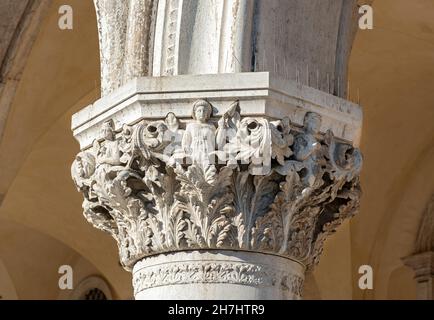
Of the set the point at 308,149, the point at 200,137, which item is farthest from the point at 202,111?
the point at 308,149

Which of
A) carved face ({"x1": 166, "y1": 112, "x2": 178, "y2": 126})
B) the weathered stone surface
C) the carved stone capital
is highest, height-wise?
carved face ({"x1": 166, "y1": 112, "x2": 178, "y2": 126})

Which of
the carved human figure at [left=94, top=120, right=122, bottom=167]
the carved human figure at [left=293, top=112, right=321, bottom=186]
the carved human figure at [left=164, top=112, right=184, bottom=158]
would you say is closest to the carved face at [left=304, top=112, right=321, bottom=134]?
the carved human figure at [left=293, top=112, right=321, bottom=186]

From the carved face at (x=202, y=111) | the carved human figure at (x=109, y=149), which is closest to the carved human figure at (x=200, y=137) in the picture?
the carved face at (x=202, y=111)

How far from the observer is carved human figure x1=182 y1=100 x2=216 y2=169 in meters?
4.88

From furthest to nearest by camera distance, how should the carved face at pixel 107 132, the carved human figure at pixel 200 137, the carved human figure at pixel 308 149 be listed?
the carved face at pixel 107 132 → the carved human figure at pixel 308 149 → the carved human figure at pixel 200 137

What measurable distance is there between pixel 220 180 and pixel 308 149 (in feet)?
1.08

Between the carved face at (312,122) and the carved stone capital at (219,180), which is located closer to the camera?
the carved stone capital at (219,180)

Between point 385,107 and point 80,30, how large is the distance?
8.44 feet

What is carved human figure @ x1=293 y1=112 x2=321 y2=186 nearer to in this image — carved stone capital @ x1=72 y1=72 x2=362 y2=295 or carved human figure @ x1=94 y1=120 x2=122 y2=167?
carved stone capital @ x1=72 y1=72 x2=362 y2=295

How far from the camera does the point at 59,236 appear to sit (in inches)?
500

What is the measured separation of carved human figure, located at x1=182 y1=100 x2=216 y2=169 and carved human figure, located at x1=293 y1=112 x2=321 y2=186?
0.31 meters

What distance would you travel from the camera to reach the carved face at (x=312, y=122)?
5.02 metres

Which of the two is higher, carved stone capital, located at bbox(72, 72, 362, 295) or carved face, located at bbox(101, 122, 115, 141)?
carved face, located at bbox(101, 122, 115, 141)

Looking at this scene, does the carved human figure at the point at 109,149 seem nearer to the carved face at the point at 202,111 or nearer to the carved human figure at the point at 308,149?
the carved face at the point at 202,111
